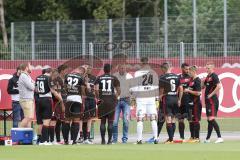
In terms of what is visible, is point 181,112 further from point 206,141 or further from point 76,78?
point 76,78

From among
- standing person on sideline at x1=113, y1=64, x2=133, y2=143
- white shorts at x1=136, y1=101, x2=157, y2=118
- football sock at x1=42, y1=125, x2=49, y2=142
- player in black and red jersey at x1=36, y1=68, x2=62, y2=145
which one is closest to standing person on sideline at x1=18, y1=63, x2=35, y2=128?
player in black and red jersey at x1=36, y1=68, x2=62, y2=145

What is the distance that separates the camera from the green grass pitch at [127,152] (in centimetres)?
1911

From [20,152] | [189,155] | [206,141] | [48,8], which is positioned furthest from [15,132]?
[48,8]

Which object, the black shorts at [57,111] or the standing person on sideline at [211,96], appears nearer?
Result: the standing person on sideline at [211,96]

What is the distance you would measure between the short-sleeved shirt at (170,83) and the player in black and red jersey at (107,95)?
1.22m

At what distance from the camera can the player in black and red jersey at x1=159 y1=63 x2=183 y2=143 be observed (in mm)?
24188

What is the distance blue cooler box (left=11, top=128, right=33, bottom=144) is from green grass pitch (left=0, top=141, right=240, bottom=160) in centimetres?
139

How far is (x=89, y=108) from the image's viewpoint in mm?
24875

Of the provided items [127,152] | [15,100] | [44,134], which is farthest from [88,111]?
[127,152]

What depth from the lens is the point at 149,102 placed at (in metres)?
24.4

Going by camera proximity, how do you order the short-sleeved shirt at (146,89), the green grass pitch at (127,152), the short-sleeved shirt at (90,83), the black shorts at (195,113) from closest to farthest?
the green grass pitch at (127,152), the short-sleeved shirt at (146,89), the black shorts at (195,113), the short-sleeved shirt at (90,83)

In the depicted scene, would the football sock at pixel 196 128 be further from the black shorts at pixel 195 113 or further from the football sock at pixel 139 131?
the football sock at pixel 139 131

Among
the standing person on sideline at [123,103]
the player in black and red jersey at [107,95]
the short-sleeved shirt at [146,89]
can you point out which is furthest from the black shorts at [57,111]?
the short-sleeved shirt at [146,89]

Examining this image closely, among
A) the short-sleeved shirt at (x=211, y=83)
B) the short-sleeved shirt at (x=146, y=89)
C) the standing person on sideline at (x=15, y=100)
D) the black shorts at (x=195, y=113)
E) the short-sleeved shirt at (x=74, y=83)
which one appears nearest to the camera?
the short-sleeved shirt at (x=74, y=83)
